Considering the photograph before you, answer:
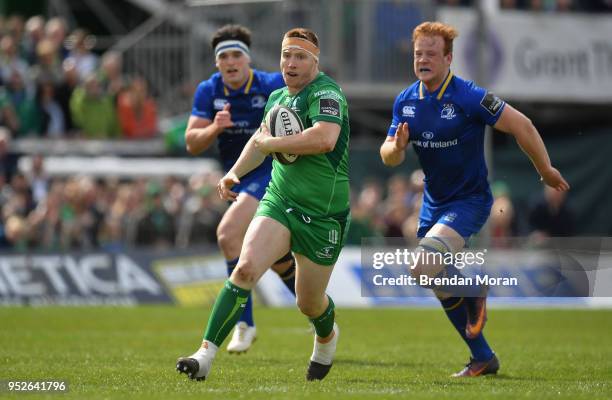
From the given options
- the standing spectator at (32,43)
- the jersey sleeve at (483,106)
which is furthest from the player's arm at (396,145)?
→ the standing spectator at (32,43)

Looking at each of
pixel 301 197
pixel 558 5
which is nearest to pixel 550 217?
pixel 558 5

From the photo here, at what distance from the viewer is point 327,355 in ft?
32.9

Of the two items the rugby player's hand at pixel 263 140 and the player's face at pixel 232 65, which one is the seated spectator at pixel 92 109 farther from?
the rugby player's hand at pixel 263 140

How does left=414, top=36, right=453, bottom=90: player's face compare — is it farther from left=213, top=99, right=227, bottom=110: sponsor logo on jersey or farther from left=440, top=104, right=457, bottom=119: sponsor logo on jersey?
left=213, top=99, right=227, bottom=110: sponsor logo on jersey

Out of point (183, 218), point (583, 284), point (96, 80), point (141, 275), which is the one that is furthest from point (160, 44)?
point (583, 284)

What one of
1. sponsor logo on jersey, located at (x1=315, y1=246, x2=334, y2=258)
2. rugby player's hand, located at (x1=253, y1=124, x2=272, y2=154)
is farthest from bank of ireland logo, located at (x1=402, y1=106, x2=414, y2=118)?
sponsor logo on jersey, located at (x1=315, y1=246, x2=334, y2=258)

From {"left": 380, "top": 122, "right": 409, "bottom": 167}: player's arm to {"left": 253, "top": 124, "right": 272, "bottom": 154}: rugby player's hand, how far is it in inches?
58.0

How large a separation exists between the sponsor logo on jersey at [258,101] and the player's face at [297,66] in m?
3.13

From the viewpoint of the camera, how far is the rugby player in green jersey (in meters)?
9.20

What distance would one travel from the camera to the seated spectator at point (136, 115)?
23.8 meters

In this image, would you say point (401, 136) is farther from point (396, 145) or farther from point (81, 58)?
point (81, 58)

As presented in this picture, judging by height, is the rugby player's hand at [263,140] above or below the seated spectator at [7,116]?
above

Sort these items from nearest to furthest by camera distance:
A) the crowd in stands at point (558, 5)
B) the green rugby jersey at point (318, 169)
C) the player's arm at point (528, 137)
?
the green rugby jersey at point (318, 169) < the player's arm at point (528, 137) < the crowd in stands at point (558, 5)

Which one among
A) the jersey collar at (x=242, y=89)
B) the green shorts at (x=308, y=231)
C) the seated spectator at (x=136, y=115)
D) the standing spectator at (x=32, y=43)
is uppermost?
the jersey collar at (x=242, y=89)
